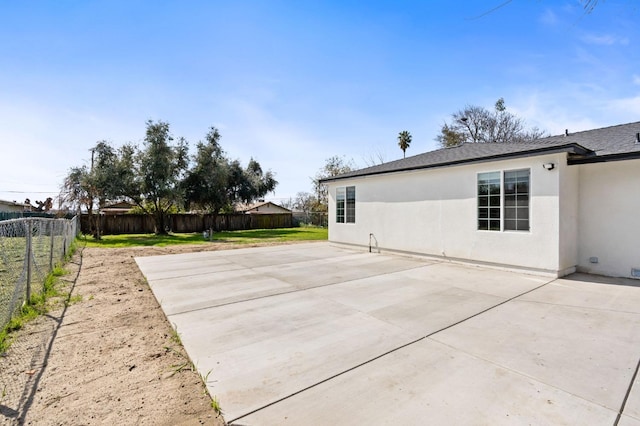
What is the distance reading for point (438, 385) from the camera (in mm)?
2461

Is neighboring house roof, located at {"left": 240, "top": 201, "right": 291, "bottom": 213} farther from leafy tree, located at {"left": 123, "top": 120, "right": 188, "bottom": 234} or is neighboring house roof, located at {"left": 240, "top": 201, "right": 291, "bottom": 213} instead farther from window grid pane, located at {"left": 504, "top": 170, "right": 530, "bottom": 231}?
window grid pane, located at {"left": 504, "top": 170, "right": 530, "bottom": 231}

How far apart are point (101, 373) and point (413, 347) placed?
3095mm

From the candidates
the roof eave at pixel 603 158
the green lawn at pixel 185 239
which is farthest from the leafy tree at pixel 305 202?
the roof eave at pixel 603 158

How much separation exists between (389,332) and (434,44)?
8780 mm

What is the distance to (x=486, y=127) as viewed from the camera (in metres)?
27.2

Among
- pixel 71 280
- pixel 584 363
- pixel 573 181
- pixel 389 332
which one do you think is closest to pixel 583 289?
pixel 573 181

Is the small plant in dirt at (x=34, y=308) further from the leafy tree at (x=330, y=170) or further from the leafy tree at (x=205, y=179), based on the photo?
the leafy tree at (x=330, y=170)

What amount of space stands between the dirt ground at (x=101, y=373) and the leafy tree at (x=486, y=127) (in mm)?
28554

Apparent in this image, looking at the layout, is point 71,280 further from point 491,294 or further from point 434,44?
point 434,44

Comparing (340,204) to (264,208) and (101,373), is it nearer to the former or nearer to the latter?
(101,373)

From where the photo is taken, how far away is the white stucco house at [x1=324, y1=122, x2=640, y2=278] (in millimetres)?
6297

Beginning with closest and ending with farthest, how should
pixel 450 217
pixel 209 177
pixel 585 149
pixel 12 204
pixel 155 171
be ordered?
1. pixel 585 149
2. pixel 450 217
3. pixel 155 171
4. pixel 209 177
5. pixel 12 204

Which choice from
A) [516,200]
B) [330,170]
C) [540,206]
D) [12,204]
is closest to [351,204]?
[516,200]

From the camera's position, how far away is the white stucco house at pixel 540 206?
248 inches
